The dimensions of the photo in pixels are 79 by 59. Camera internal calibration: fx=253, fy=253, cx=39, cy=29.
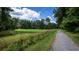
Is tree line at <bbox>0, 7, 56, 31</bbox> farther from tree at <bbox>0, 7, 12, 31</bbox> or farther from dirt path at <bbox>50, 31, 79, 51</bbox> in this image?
dirt path at <bbox>50, 31, 79, 51</bbox>

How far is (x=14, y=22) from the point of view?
328 centimetres

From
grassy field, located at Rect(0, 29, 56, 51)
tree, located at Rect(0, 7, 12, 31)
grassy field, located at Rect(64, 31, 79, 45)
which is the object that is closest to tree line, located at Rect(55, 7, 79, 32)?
grassy field, located at Rect(64, 31, 79, 45)

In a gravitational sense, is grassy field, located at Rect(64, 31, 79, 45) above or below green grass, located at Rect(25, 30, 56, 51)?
above

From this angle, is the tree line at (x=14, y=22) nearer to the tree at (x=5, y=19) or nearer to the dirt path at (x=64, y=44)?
the tree at (x=5, y=19)

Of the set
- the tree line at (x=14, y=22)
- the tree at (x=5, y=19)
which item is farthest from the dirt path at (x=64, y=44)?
the tree at (x=5, y=19)

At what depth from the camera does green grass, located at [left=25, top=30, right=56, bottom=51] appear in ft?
10.6

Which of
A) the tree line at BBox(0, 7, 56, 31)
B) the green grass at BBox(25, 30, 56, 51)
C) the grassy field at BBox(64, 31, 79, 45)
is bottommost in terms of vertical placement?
the green grass at BBox(25, 30, 56, 51)

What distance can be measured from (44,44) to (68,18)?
471mm

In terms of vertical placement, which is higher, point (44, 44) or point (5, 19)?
point (5, 19)

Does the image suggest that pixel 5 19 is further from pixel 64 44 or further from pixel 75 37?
pixel 75 37

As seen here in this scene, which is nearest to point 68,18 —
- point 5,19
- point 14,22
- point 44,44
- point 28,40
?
point 44,44

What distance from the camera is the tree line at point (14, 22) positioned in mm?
3259
